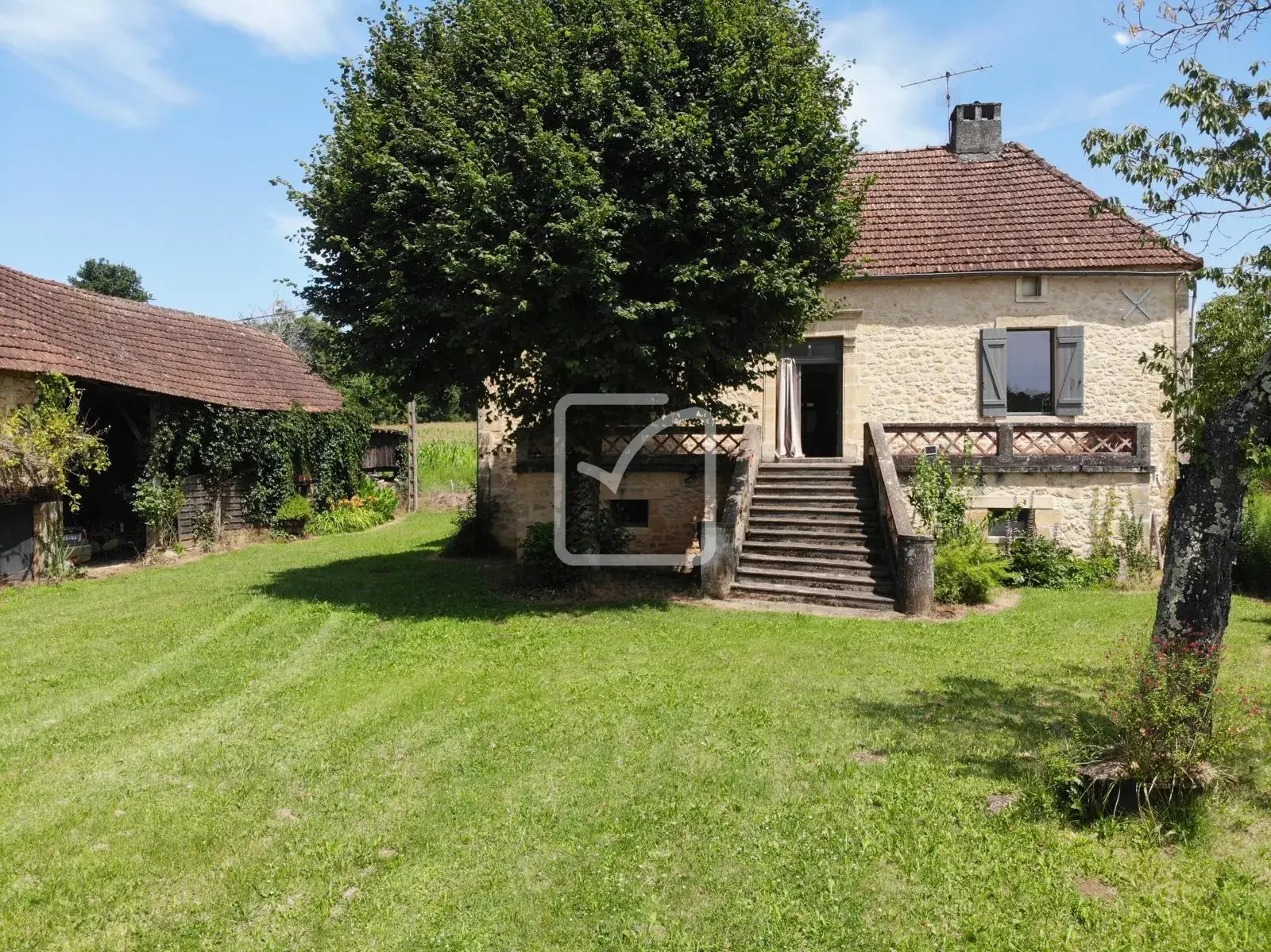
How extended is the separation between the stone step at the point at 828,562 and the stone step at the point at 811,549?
11mm

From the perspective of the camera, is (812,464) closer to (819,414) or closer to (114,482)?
(819,414)

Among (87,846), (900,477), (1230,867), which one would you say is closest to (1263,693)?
(1230,867)

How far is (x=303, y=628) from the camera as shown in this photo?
30.8ft

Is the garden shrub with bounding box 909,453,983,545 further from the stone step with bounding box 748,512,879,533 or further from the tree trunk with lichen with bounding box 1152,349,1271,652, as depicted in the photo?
the tree trunk with lichen with bounding box 1152,349,1271,652

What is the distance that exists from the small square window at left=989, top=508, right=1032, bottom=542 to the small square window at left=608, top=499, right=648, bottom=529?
5536 mm

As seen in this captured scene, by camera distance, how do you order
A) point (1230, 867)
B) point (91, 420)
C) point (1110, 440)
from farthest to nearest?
point (91, 420), point (1110, 440), point (1230, 867)

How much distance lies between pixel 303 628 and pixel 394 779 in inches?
186

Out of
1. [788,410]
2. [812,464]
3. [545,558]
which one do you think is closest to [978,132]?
[788,410]

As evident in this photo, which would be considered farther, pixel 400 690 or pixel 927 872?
pixel 400 690

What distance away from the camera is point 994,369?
13.5 m

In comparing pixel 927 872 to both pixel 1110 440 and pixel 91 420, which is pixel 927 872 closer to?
pixel 1110 440

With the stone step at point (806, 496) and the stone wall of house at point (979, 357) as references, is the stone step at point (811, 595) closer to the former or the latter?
the stone step at point (806, 496)

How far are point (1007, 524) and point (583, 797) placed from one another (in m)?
9.80

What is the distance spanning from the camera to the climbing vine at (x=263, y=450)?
15930mm
